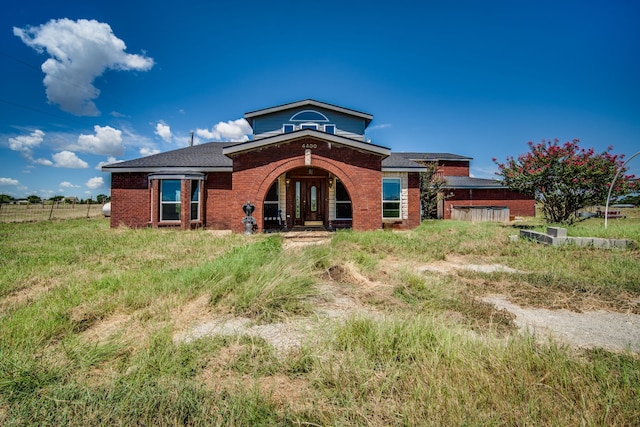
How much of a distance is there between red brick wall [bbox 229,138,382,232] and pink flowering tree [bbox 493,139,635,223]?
774 centimetres

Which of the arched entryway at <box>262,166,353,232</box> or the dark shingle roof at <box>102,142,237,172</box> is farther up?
the dark shingle roof at <box>102,142,237,172</box>

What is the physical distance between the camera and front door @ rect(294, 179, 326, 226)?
1387 centimetres

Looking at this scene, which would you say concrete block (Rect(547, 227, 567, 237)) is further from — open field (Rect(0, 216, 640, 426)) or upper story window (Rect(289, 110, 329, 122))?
upper story window (Rect(289, 110, 329, 122))

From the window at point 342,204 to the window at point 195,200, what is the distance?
21.1 ft

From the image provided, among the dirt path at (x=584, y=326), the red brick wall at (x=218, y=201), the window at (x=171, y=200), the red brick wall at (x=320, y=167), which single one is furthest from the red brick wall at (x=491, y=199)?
the dirt path at (x=584, y=326)

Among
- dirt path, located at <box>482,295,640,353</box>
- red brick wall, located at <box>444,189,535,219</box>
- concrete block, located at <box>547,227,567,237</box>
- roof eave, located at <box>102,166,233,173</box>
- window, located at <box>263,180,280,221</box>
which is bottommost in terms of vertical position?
dirt path, located at <box>482,295,640,353</box>

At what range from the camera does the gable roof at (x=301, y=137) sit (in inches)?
423

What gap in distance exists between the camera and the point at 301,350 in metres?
2.57

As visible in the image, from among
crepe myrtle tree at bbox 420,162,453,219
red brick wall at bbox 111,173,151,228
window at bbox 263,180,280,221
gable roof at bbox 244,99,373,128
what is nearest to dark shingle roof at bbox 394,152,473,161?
crepe myrtle tree at bbox 420,162,453,219

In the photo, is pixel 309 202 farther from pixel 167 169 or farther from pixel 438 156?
pixel 438 156

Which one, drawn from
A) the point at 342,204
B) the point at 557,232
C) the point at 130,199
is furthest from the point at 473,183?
the point at 130,199

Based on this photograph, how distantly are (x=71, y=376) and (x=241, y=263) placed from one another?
2.99 m

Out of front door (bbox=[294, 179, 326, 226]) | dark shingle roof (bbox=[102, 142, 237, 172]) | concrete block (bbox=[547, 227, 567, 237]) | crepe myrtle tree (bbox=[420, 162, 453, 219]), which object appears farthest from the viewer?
crepe myrtle tree (bbox=[420, 162, 453, 219])

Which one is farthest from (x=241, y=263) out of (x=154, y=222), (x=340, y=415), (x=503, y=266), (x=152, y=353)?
(x=154, y=222)
